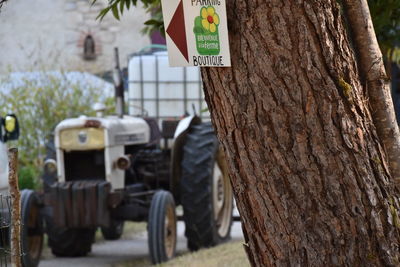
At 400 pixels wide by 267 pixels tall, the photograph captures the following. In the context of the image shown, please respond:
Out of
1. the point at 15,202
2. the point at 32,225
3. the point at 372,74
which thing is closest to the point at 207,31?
the point at 372,74

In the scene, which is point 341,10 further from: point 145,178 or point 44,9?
point 44,9

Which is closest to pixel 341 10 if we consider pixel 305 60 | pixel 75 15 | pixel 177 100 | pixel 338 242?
pixel 305 60

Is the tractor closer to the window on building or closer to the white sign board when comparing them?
the white sign board

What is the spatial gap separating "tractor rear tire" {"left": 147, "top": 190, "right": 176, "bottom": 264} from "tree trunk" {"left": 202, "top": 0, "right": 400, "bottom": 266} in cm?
574

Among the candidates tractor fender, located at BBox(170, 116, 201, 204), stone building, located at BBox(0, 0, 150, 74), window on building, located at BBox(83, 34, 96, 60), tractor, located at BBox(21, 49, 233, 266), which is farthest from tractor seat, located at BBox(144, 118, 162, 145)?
window on building, located at BBox(83, 34, 96, 60)

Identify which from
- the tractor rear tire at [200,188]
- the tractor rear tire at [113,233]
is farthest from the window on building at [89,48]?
the tractor rear tire at [200,188]

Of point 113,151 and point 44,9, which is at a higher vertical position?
point 44,9

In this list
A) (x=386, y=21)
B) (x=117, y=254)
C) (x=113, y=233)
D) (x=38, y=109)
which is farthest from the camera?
(x=38, y=109)

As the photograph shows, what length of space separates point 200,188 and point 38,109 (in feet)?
21.2

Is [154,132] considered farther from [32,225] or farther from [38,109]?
[38,109]

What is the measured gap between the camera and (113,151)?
35.3 feet

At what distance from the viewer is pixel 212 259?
9.54 meters

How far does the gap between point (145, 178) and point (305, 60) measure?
7309mm

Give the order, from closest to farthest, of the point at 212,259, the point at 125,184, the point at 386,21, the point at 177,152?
the point at 386,21 < the point at 212,259 < the point at 177,152 < the point at 125,184
